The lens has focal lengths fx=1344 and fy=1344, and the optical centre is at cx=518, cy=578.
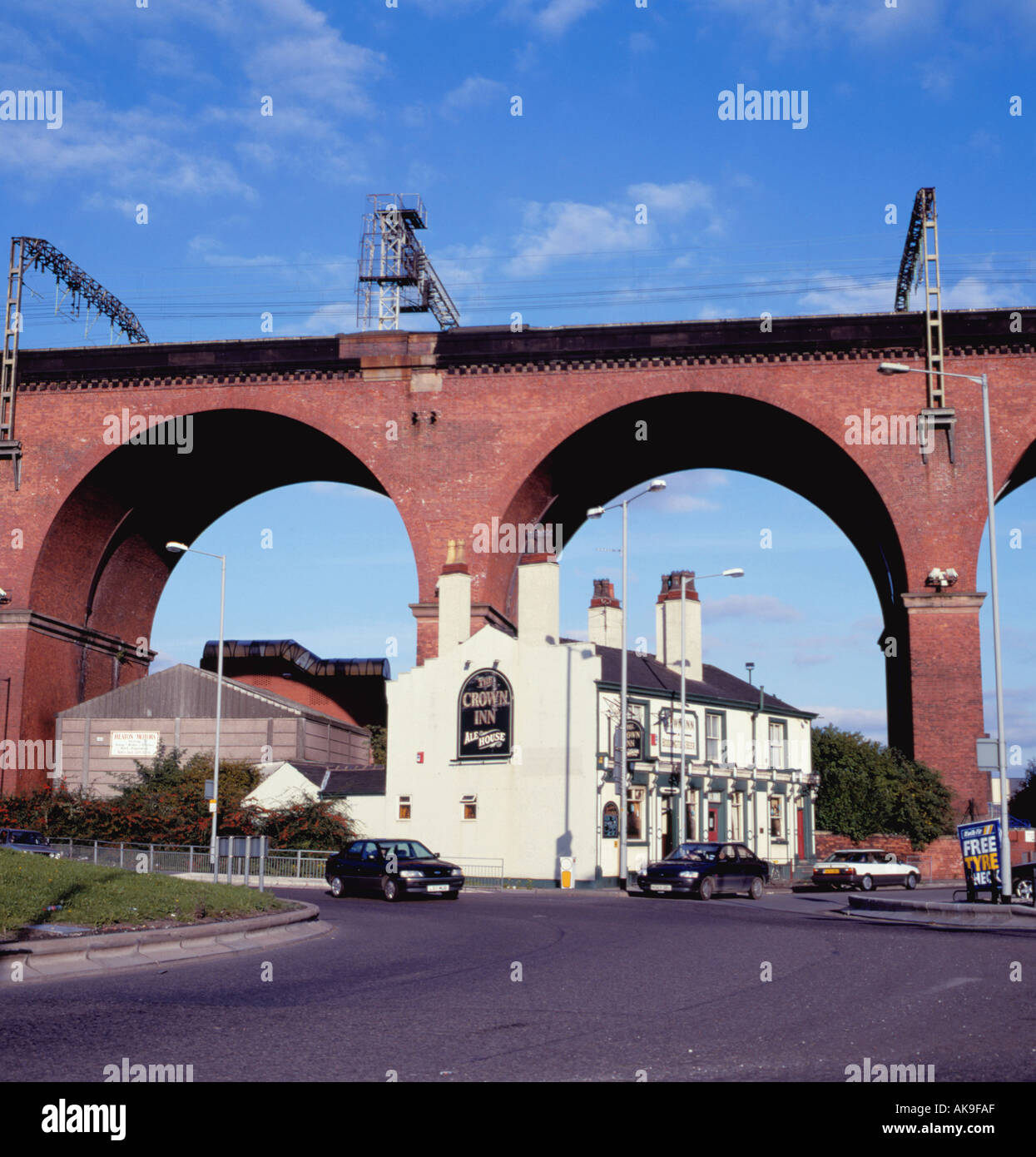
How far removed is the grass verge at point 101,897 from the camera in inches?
688

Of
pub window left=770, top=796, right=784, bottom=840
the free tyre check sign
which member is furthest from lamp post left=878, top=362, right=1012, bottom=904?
pub window left=770, top=796, right=784, bottom=840

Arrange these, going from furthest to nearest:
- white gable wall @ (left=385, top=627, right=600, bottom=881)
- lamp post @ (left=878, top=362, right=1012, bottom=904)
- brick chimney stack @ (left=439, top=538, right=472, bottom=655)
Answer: brick chimney stack @ (left=439, top=538, right=472, bottom=655), white gable wall @ (left=385, top=627, right=600, bottom=881), lamp post @ (left=878, top=362, right=1012, bottom=904)

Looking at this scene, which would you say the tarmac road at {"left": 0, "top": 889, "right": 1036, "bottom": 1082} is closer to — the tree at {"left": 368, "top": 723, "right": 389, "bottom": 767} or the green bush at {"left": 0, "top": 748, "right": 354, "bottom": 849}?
the green bush at {"left": 0, "top": 748, "right": 354, "bottom": 849}

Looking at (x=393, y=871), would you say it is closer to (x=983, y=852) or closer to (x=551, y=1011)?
(x=983, y=852)

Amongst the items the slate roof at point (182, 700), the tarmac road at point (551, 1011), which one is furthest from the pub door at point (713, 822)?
the tarmac road at point (551, 1011)

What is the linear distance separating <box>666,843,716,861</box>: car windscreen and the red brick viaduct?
11490 millimetres

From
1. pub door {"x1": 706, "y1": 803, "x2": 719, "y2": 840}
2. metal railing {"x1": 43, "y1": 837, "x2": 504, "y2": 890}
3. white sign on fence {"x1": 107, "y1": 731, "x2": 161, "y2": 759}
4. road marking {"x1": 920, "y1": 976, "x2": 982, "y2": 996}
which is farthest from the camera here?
white sign on fence {"x1": 107, "y1": 731, "x2": 161, "y2": 759}

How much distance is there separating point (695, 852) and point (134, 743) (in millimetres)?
26128

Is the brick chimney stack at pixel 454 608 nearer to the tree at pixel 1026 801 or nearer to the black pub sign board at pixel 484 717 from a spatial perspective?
the black pub sign board at pixel 484 717

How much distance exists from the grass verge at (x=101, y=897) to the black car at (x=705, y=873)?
1254 cm

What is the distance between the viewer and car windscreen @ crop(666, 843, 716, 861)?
33.5 meters

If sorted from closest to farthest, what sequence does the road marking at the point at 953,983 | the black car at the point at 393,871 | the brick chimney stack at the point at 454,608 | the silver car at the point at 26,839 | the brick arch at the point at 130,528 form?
the road marking at the point at 953,983 < the black car at the point at 393,871 < the silver car at the point at 26,839 < the brick chimney stack at the point at 454,608 < the brick arch at the point at 130,528

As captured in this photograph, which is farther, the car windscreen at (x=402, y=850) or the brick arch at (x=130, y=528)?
the brick arch at (x=130, y=528)
